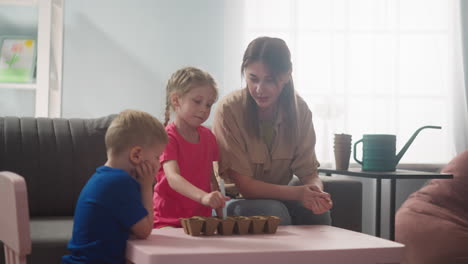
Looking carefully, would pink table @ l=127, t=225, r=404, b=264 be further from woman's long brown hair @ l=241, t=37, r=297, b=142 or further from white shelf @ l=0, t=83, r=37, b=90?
white shelf @ l=0, t=83, r=37, b=90

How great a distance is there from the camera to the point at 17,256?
3.89ft

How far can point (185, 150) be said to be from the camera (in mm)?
1792

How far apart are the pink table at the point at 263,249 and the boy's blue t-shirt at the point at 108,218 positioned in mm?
47

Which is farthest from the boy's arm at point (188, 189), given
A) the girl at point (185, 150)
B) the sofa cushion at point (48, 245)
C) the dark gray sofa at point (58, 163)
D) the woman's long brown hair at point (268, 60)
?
the dark gray sofa at point (58, 163)

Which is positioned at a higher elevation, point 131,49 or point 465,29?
point 465,29

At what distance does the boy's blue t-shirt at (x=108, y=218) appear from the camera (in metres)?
1.30

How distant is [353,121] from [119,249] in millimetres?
2475

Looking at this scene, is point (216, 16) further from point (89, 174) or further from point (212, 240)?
point (212, 240)

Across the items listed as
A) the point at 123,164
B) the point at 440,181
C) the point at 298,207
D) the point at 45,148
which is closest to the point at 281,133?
the point at 298,207

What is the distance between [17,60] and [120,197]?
7.38 feet

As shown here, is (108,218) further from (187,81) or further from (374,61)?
(374,61)

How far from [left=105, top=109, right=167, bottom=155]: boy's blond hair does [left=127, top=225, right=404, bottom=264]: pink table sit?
21 centimetres

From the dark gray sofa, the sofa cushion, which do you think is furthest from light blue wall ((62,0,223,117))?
the sofa cushion

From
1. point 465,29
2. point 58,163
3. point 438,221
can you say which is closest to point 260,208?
point 58,163
